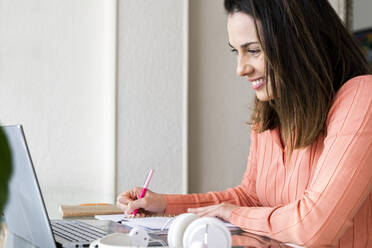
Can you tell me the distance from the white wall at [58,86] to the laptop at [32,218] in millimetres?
1156

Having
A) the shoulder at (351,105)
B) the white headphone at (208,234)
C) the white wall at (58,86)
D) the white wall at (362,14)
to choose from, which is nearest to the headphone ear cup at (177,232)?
the white headphone at (208,234)

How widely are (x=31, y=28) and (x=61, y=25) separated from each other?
0.14 metres

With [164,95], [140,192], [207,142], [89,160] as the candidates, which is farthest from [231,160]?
[140,192]

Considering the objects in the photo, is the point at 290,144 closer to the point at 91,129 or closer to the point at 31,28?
the point at 91,129

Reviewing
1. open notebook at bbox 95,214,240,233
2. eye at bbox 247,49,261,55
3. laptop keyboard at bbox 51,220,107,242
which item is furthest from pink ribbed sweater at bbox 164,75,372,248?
laptop keyboard at bbox 51,220,107,242

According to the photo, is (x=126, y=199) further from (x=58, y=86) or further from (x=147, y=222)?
(x=58, y=86)

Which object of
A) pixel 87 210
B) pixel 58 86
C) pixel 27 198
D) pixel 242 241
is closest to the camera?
pixel 27 198

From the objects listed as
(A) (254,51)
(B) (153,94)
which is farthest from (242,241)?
(B) (153,94)

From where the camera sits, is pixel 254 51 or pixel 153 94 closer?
pixel 254 51

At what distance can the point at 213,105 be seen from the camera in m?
2.54

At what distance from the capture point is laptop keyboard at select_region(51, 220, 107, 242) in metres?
0.88

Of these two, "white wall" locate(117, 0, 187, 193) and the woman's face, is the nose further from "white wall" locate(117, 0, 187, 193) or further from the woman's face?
"white wall" locate(117, 0, 187, 193)

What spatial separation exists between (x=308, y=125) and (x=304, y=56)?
0.54 feet

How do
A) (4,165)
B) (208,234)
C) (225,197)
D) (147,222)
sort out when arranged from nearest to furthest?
(4,165) < (208,234) < (147,222) < (225,197)
